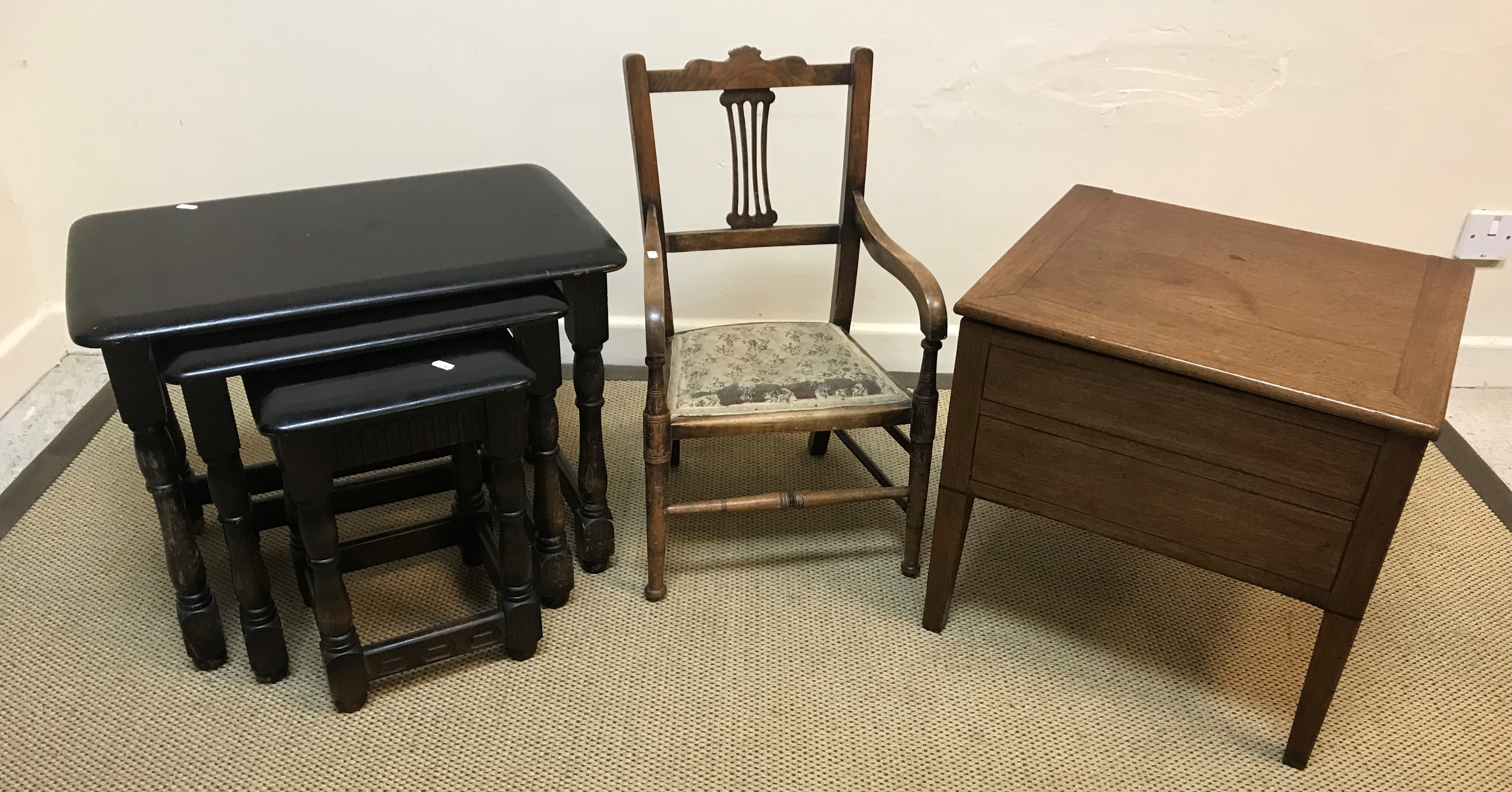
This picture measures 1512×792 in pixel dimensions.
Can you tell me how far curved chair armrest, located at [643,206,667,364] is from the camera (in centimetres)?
158

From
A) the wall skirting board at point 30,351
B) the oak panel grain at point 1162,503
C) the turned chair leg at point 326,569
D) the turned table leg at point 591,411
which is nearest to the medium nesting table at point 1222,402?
the oak panel grain at point 1162,503

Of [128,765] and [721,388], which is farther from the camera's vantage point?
[721,388]

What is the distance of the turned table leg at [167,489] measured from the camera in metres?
1.34

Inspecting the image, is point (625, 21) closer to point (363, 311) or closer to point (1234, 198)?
point (363, 311)

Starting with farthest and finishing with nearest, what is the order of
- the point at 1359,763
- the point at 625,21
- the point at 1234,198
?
the point at 1234,198, the point at 625,21, the point at 1359,763

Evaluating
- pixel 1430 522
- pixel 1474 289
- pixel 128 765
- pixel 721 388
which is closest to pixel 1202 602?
pixel 1430 522

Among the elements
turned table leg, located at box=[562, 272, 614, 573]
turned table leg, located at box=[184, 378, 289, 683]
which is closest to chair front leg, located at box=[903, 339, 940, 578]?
turned table leg, located at box=[562, 272, 614, 573]

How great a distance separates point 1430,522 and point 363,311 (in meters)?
2.03

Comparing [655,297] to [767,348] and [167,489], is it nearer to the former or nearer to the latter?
[767,348]

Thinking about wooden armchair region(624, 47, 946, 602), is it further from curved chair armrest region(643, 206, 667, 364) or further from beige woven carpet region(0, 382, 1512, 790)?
beige woven carpet region(0, 382, 1512, 790)

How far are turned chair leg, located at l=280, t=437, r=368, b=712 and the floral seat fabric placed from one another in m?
0.54

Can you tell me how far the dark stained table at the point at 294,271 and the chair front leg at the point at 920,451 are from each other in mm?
518

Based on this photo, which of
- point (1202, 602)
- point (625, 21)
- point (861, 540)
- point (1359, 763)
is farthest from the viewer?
point (625, 21)

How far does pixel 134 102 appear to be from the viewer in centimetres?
229
